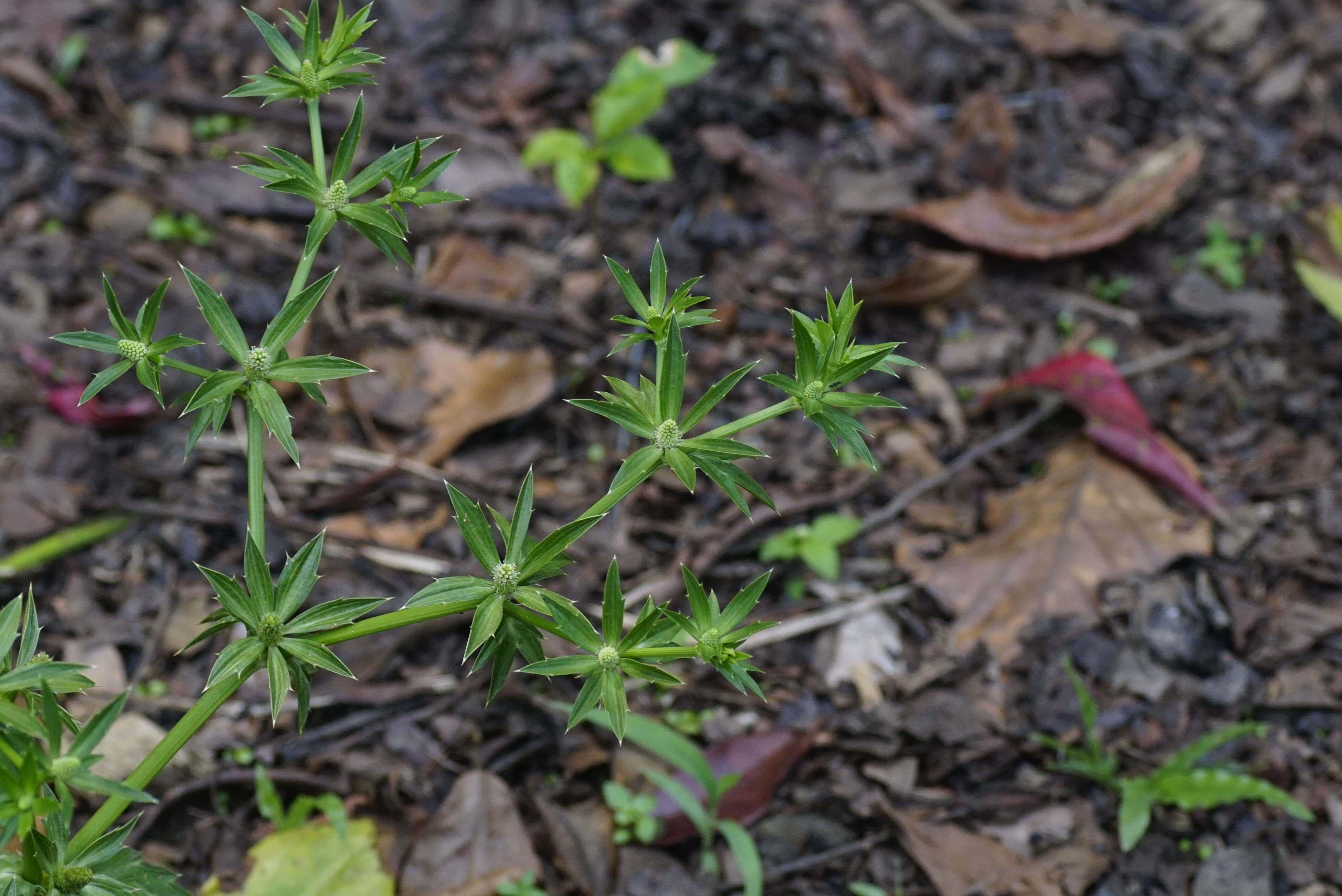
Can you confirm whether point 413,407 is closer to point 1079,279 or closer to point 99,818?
point 99,818

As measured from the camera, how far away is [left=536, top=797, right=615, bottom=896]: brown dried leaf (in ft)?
9.62

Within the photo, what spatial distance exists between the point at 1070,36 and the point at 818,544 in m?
3.32

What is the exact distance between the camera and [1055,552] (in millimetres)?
3676

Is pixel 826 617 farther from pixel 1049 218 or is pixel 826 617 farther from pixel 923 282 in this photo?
pixel 1049 218

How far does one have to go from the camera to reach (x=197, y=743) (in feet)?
10.3

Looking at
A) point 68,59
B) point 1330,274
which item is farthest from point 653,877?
point 68,59

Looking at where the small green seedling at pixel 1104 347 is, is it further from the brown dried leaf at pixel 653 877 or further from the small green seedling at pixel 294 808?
the small green seedling at pixel 294 808

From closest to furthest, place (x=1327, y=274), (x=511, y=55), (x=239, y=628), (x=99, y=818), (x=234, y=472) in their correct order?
(x=99, y=818), (x=239, y=628), (x=234, y=472), (x=1327, y=274), (x=511, y=55)

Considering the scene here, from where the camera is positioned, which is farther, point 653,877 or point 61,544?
point 61,544

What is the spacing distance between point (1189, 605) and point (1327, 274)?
170 cm

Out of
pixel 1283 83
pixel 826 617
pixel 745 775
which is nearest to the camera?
pixel 745 775

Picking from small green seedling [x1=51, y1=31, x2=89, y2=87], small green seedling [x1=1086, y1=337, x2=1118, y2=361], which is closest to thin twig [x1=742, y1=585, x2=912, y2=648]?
small green seedling [x1=1086, y1=337, x2=1118, y2=361]

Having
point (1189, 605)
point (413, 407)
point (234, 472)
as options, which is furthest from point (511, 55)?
point (1189, 605)

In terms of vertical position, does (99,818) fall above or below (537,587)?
below
